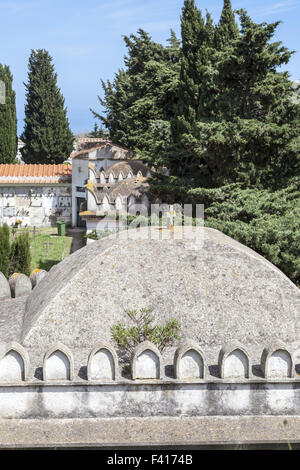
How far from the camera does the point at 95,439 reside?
629 centimetres

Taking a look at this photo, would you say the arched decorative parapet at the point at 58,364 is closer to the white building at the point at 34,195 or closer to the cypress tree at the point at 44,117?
the white building at the point at 34,195

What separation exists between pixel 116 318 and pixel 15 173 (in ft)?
94.3

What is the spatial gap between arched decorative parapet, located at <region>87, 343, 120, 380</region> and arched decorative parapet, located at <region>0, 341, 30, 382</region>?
0.91 m

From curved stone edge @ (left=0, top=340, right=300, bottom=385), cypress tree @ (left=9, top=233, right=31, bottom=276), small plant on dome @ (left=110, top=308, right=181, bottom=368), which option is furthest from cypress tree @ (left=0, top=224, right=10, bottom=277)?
curved stone edge @ (left=0, top=340, right=300, bottom=385)

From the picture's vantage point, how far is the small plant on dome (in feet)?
24.3

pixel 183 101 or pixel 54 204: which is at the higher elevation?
pixel 183 101

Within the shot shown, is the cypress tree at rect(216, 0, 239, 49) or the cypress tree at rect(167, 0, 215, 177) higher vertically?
the cypress tree at rect(216, 0, 239, 49)

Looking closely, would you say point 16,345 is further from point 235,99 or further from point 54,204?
point 54,204

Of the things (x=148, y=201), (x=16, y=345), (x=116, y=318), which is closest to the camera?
(x=16, y=345)

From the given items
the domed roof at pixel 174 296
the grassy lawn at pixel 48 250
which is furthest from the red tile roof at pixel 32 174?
the domed roof at pixel 174 296

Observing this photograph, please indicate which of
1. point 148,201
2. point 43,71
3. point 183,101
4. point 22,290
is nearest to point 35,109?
point 43,71

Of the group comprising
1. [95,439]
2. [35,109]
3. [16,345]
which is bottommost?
[95,439]

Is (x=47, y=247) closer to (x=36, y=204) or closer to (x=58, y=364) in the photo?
(x=36, y=204)

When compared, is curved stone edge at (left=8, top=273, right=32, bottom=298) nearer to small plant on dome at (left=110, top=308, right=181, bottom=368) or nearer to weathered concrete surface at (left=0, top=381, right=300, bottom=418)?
small plant on dome at (left=110, top=308, right=181, bottom=368)
